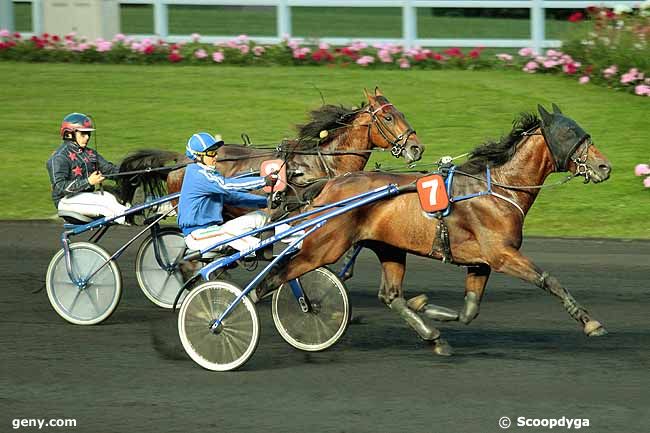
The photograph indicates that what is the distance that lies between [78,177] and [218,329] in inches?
85.9

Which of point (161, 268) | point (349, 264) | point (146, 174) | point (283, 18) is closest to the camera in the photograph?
point (349, 264)

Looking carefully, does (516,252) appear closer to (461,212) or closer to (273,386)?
(461,212)

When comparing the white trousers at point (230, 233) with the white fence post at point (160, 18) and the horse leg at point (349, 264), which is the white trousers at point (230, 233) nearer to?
the horse leg at point (349, 264)

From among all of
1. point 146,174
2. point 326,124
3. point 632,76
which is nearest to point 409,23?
point 632,76

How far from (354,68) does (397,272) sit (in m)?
10.3

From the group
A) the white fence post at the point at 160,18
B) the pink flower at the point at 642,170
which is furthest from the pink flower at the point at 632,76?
the white fence post at the point at 160,18

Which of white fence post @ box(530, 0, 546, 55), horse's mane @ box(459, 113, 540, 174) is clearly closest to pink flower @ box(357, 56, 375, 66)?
white fence post @ box(530, 0, 546, 55)

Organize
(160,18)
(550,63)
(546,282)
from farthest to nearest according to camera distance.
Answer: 1. (160,18)
2. (550,63)
3. (546,282)

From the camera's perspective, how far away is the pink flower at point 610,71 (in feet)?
53.3

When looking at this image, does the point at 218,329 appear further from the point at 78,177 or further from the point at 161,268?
the point at 78,177

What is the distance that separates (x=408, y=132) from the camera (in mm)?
8938

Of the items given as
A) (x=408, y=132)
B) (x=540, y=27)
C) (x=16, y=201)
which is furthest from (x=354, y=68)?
(x=408, y=132)

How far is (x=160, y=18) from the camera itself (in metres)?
18.0

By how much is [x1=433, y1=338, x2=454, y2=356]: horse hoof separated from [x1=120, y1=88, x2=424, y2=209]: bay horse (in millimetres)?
2004
